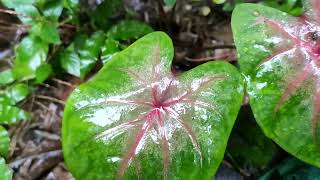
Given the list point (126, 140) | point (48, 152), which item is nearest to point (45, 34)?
point (48, 152)

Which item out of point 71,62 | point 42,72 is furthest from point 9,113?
point 71,62

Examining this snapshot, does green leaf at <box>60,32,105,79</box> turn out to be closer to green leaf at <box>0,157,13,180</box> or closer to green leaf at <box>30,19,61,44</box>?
green leaf at <box>30,19,61,44</box>

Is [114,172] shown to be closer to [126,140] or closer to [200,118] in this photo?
[126,140]

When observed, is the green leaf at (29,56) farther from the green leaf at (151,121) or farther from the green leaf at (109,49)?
the green leaf at (151,121)

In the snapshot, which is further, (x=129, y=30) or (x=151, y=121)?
(x=129, y=30)

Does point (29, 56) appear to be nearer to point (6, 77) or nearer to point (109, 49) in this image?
point (6, 77)

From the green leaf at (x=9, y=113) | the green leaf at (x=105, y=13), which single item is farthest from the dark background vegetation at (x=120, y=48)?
the green leaf at (x=9, y=113)

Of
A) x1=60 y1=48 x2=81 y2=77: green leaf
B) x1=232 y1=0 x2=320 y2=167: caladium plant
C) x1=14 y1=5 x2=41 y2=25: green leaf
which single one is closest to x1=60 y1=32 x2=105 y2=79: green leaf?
x1=60 y1=48 x2=81 y2=77: green leaf

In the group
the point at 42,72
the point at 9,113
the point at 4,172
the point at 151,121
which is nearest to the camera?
the point at 151,121
